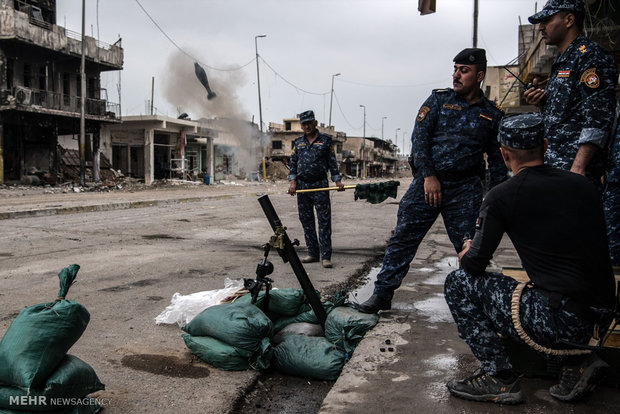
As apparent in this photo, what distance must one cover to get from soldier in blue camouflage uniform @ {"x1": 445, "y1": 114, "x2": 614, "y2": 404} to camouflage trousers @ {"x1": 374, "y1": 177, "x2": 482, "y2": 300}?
1269 millimetres

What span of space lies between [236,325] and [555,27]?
2532mm

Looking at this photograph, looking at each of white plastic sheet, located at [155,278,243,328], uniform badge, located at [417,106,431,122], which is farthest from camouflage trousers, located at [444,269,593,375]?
white plastic sheet, located at [155,278,243,328]

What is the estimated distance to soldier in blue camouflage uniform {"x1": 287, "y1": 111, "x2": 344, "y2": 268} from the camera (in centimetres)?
584

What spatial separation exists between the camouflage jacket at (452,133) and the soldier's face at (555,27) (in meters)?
0.60

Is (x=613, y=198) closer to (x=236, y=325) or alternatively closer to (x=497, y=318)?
(x=497, y=318)

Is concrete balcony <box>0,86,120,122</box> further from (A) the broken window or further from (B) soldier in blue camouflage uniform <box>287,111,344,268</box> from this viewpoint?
(B) soldier in blue camouflage uniform <box>287,111,344,268</box>

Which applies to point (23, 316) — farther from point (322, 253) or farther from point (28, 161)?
point (28, 161)

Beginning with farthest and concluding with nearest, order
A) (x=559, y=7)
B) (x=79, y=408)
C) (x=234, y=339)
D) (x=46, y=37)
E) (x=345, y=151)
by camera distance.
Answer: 1. (x=345, y=151)
2. (x=46, y=37)
3. (x=559, y=7)
4. (x=234, y=339)
5. (x=79, y=408)

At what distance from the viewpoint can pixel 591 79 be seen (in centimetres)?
288

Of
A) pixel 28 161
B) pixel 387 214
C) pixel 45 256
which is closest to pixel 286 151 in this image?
pixel 28 161

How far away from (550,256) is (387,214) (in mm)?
11116

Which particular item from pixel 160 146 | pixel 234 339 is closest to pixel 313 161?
pixel 234 339

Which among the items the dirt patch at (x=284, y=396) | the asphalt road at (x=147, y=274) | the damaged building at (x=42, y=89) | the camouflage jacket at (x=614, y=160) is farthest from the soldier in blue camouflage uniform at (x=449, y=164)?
the damaged building at (x=42, y=89)

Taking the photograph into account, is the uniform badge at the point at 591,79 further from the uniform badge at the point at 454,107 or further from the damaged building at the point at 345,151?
the damaged building at the point at 345,151
